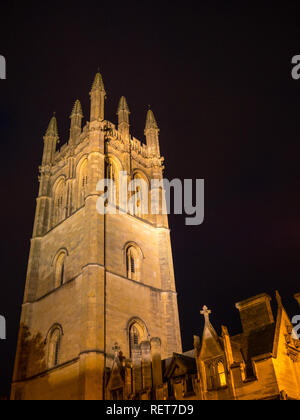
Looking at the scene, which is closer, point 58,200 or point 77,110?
point 58,200

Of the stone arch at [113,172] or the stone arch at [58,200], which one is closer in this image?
the stone arch at [113,172]

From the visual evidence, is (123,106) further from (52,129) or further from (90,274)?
(90,274)

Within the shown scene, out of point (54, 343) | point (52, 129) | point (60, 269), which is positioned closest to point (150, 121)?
point (52, 129)

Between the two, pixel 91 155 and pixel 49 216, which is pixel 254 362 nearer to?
pixel 91 155

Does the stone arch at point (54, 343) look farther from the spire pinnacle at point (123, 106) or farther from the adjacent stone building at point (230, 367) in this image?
the spire pinnacle at point (123, 106)

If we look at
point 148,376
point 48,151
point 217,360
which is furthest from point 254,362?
point 48,151

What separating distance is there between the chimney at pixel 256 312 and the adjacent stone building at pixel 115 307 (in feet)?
0.18

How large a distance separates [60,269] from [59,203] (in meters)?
7.31

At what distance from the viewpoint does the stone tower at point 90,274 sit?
2711cm

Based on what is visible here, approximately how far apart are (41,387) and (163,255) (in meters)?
13.3

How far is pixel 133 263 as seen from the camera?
110 ft

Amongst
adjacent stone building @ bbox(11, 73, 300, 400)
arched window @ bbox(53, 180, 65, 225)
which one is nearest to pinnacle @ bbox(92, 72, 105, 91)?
adjacent stone building @ bbox(11, 73, 300, 400)

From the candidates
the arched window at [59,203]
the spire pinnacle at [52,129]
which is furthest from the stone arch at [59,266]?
the spire pinnacle at [52,129]
